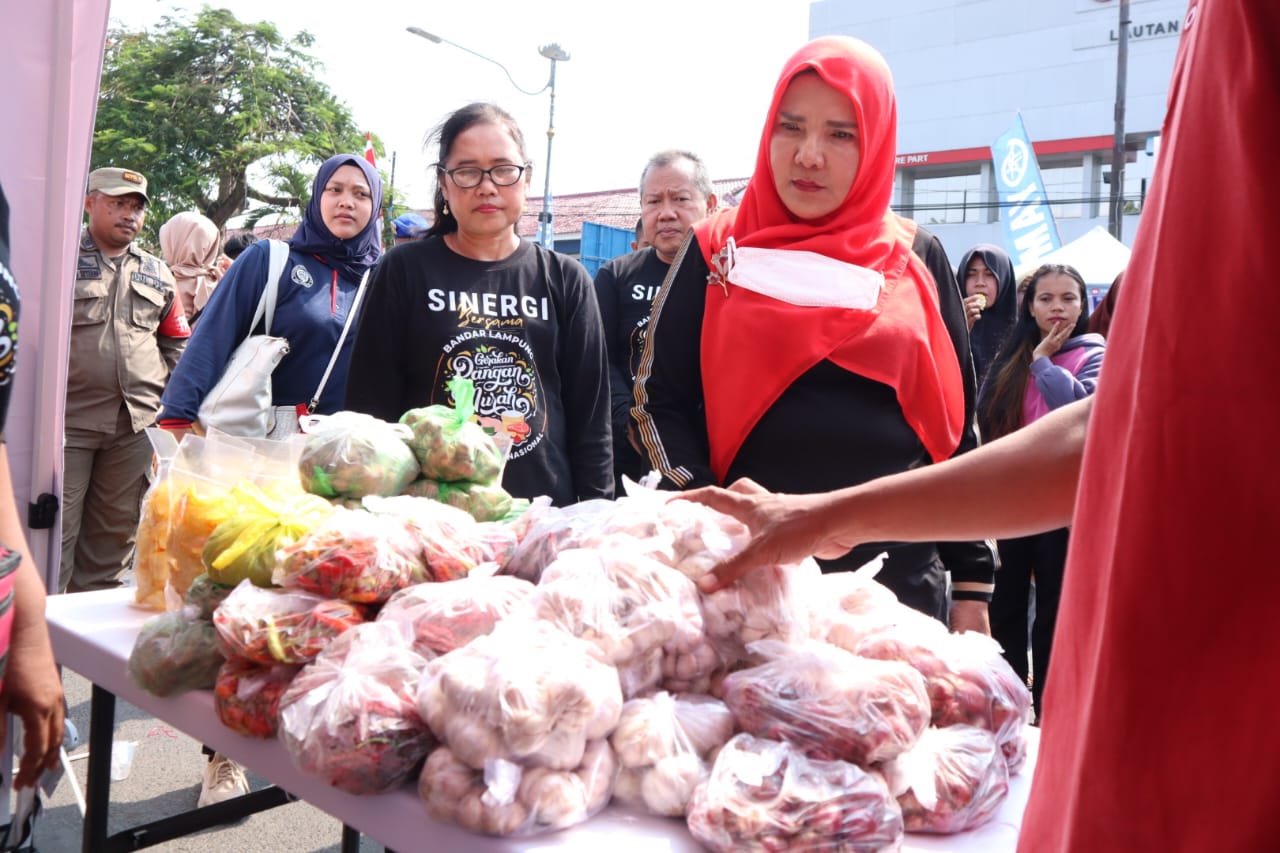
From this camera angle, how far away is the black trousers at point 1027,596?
414 cm

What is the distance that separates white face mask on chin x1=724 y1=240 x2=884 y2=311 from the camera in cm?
213

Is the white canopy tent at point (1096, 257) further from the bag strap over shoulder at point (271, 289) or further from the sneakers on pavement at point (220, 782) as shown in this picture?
the sneakers on pavement at point (220, 782)

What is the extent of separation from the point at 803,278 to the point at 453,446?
86 centimetres

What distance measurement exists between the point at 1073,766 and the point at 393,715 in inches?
Answer: 34.0

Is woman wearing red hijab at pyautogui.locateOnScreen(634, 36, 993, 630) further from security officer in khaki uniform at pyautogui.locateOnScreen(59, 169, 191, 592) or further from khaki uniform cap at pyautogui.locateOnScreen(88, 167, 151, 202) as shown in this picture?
khaki uniform cap at pyautogui.locateOnScreen(88, 167, 151, 202)

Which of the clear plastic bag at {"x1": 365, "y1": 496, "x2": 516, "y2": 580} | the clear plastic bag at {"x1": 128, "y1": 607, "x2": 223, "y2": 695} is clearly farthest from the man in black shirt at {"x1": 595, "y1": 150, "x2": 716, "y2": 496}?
the clear plastic bag at {"x1": 128, "y1": 607, "x2": 223, "y2": 695}

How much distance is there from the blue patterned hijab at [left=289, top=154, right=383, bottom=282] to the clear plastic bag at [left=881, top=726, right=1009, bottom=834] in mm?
3068

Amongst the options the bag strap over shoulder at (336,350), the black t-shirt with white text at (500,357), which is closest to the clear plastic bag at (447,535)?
the black t-shirt with white text at (500,357)

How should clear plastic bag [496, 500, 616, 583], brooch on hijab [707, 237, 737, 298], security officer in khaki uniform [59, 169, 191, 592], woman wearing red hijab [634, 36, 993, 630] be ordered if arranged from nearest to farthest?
clear plastic bag [496, 500, 616, 583] → woman wearing red hijab [634, 36, 993, 630] → brooch on hijab [707, 237, 737, 298] → security officer in khaki uniform [59, 169, 191, 592]

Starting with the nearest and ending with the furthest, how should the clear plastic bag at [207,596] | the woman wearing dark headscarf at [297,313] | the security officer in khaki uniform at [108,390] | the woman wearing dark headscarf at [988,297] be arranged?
1. the clear plastic bag at [207,596]
2. the woman wearing dark headscarf at [297,313]
3. the security officer in khaki uniform at [108,390]
4. the woman wearing dark headscarf at [988,297]

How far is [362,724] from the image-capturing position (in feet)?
4.04

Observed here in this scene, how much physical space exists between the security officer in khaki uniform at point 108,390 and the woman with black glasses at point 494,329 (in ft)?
8.83

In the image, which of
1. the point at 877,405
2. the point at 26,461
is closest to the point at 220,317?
the point at 26,461

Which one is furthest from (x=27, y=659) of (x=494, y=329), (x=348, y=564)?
(x=494, y=329)
